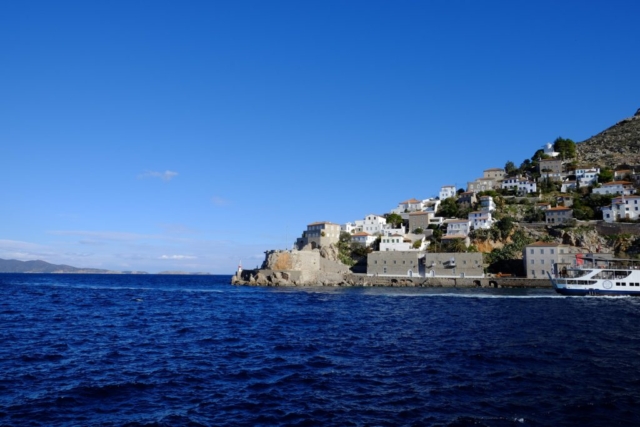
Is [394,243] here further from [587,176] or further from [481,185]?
[587,176]

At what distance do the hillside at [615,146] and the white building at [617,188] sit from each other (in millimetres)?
23672

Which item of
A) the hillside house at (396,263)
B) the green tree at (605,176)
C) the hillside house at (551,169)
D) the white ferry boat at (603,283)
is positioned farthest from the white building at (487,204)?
the white ferry boat at (603,283)

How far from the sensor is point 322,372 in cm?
1825

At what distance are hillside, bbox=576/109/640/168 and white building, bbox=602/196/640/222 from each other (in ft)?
123

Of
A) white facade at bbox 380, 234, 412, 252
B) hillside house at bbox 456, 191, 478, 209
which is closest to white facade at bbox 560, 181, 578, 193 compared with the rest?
hillside house at bbox 456, 191, 478, 209

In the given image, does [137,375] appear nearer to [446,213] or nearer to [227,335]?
[227,335]

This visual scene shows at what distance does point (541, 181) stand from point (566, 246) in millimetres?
43786

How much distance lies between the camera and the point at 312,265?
87.9 metres

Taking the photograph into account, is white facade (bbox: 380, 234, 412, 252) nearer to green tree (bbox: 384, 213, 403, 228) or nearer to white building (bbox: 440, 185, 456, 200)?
green tree (bbox: 384, 213, 403, 228)

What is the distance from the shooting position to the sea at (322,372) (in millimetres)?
13219

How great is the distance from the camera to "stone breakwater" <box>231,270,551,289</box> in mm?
75375

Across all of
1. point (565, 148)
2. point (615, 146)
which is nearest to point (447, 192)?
point (565, 148)

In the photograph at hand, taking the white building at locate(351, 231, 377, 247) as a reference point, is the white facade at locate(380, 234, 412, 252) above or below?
below

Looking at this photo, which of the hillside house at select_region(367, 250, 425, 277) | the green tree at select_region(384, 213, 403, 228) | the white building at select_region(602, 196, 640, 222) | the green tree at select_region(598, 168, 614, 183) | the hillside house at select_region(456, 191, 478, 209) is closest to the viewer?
the hillside house at select_region(367, 250, 425, 277)
